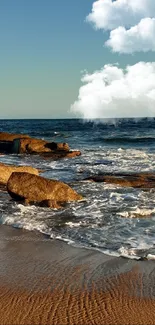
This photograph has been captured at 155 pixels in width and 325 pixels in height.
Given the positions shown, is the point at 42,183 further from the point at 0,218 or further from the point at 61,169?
the point at 61,169

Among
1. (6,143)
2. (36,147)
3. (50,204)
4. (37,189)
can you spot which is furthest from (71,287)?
(6,143)

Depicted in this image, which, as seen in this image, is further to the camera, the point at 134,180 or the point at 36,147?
the point at 36,147

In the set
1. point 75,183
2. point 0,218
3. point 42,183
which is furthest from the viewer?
point 75,183

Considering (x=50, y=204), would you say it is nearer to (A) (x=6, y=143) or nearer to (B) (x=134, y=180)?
(B) (x=134, y=180)

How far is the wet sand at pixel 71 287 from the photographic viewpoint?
4.40 metres

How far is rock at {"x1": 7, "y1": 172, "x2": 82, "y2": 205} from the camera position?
1112 centimetres

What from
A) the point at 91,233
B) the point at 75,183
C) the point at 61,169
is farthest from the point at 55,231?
the point at 61,169

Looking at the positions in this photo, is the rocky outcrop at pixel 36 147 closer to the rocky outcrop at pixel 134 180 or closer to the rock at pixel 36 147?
the rock at pixel 36 147

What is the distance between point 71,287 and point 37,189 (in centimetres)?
605

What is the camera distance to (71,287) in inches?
206

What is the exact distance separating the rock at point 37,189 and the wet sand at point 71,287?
3.93 meters

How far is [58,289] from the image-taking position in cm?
516

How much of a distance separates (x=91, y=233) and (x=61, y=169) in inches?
455

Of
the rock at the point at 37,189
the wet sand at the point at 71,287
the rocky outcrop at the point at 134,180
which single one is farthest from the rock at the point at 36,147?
the wet sand at the point at 71,287
